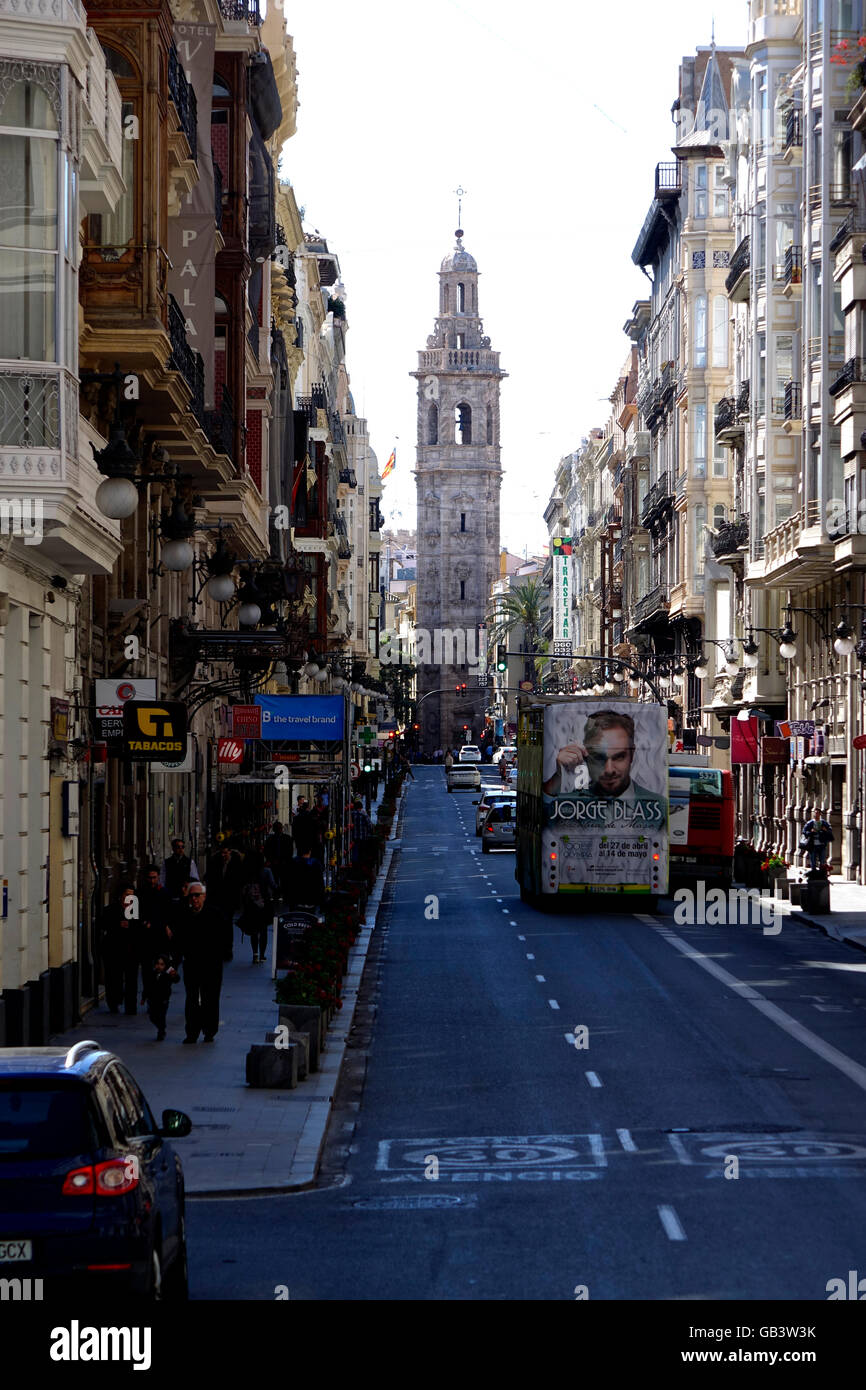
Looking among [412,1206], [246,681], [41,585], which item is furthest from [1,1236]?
[246,681]

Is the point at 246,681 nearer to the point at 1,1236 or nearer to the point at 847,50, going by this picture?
the point at 847,50

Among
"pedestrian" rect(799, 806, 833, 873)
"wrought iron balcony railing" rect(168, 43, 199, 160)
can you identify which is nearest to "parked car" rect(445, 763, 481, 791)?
"pedestrian" rect(799, 806, 833, 873)

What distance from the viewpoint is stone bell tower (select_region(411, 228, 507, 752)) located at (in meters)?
181

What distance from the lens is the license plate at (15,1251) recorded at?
8523mm

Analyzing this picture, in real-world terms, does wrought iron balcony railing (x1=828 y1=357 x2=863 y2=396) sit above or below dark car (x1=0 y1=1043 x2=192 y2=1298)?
above

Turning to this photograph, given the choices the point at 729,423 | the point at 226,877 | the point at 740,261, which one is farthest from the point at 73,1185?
the point at 729,423

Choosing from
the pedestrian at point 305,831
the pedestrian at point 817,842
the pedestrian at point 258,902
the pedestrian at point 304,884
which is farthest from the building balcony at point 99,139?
the pedestrian at point 817,842

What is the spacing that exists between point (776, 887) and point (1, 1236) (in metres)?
37.5

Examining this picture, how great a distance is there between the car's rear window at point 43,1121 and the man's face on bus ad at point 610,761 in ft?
92.5

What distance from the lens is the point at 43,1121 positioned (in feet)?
29.2

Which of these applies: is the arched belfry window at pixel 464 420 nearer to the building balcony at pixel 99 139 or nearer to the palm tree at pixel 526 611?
the palm tree at pixel 526 611

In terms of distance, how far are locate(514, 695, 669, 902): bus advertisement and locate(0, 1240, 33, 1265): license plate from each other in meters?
28.7

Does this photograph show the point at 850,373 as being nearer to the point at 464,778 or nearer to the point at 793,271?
the point at 793,271

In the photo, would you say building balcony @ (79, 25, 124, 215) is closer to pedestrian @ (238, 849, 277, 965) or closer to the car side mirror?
the car side mirror
